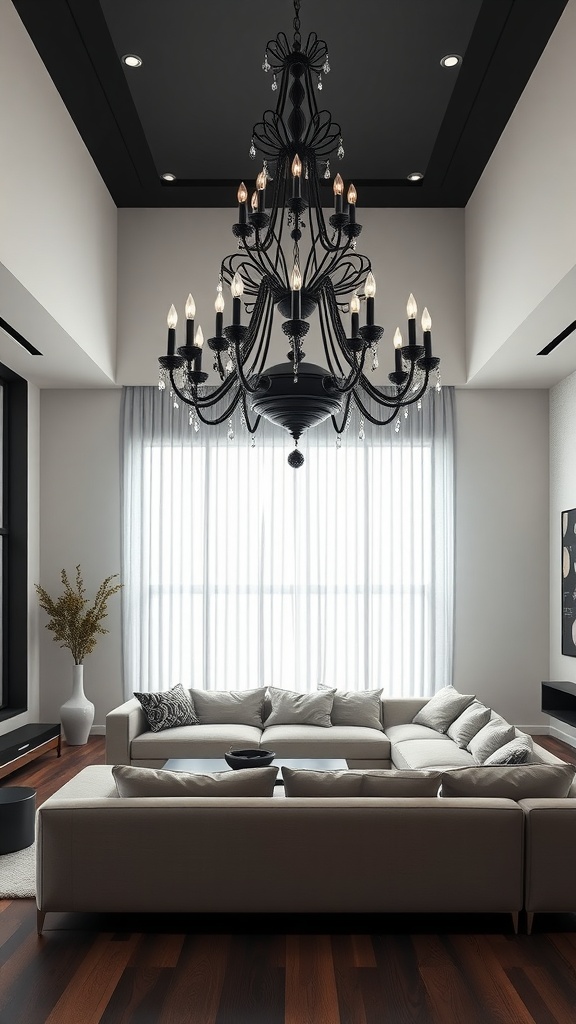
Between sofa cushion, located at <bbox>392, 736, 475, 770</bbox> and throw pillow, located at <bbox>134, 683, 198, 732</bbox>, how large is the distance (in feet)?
4.63

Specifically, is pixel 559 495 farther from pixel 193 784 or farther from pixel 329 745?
pixel 193 784

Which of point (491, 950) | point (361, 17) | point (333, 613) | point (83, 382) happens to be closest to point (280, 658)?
point (333, 613)

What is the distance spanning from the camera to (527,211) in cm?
535

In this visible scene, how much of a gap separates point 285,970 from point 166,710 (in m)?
2.79

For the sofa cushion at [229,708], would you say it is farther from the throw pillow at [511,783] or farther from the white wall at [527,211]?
the white wall at [527,211]

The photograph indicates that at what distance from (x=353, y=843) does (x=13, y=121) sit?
4077mm

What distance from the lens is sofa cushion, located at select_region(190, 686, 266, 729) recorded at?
577 cm

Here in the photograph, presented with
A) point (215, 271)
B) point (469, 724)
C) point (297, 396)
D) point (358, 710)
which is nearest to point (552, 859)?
point (469, 724)

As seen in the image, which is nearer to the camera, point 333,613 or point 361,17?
point 361,17

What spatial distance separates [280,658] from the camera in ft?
23.7

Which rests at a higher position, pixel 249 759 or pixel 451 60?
pixel 451 60

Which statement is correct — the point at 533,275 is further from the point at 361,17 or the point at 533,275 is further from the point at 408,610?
the point at 408,610

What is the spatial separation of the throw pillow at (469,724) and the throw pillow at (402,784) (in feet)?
5.61

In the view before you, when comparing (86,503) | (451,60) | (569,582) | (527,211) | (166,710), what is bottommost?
(166,710)
